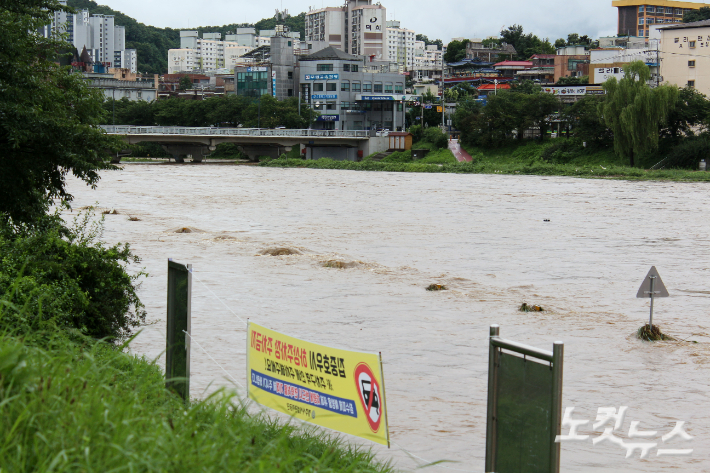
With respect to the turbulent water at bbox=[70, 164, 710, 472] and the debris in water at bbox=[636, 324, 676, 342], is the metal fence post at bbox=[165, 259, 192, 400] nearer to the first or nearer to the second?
the turbulent water at bbox=[70, 164, 710, 472]

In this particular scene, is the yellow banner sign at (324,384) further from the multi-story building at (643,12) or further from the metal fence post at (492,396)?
the multi-story building at (643,12)

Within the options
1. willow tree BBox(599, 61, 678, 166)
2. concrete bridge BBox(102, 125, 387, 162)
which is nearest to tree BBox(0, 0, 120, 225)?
willow tree BBox(599, 61, 678, 166)

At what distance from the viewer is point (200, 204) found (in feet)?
126

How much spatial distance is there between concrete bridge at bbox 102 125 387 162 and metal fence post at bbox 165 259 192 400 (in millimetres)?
70913

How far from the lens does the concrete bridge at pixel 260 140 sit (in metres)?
77.8

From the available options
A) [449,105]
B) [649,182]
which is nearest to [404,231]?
[649,182]

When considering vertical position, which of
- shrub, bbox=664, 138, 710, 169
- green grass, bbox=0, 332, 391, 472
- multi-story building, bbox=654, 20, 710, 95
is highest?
multi-story building, bbox=654, 20, 710, 95

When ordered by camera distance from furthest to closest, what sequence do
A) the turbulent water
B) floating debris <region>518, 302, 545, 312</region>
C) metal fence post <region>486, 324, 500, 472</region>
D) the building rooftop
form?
the building rooftop < floating debris <region>518, 302, 545, 312</region> < the turbulent water < metal fence post <region>486, 324, 500, 472</region>

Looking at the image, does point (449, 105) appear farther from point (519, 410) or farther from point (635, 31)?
point (519, 410)

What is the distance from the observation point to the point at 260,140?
3243 inches

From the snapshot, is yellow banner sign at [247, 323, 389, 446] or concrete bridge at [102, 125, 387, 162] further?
concrete bridge at [102, 125, 387, 162]

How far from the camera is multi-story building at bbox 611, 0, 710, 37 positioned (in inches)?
7160

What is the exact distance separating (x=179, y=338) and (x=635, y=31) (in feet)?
648

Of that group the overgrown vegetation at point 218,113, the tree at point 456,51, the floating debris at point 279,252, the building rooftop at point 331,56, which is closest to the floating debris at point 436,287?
the floating debris at point 279,252
